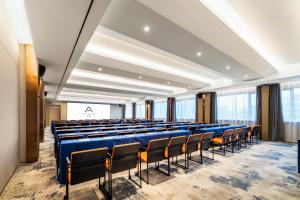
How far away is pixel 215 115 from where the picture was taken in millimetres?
10641

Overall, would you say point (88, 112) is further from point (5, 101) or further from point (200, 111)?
point (5, 101)

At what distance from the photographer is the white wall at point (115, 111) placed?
73.5 ft

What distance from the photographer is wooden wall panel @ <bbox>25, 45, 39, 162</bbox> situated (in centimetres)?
416

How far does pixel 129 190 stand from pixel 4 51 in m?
3.50

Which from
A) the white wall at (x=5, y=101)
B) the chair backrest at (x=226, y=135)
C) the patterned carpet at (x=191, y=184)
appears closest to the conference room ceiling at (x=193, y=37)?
the white wall at (x=5, y=101)

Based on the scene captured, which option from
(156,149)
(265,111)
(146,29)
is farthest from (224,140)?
(265,111)

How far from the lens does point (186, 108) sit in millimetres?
13633

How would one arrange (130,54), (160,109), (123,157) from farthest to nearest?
1. (160,109)
2. (130,54)
3. (123,157)

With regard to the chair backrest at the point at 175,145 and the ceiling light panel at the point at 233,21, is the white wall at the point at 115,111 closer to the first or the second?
the chair backrest at the point at 175,145

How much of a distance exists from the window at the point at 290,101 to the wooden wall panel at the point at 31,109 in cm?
1081

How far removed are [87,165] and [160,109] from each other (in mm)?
14724

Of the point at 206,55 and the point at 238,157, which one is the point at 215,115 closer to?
the point at 238,157

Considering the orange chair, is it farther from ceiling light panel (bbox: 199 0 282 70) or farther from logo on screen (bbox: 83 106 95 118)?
logo on screen (bbox: 83 106 95 118)

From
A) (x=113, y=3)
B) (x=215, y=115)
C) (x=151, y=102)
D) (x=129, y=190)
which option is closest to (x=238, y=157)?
(x=129, y=190)
